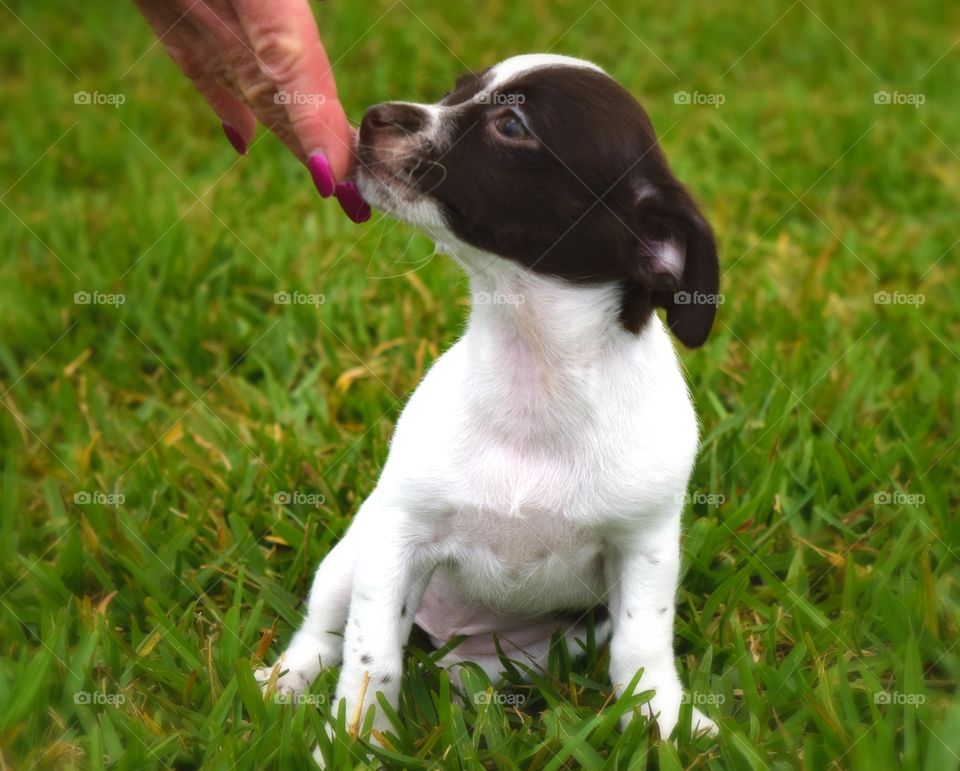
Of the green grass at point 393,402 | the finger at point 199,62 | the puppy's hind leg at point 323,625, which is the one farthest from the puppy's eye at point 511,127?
the puppy's hind leg at point 323,625

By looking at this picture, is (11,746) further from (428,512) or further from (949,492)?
(949,492)

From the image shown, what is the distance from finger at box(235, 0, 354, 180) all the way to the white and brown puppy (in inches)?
4.6

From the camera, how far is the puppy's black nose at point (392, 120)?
309 cm

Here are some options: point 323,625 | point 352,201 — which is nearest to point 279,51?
point 352,201

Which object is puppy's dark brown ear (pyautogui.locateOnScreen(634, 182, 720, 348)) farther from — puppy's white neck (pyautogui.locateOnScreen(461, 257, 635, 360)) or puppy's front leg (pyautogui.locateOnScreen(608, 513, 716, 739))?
puppy's front leg (pyautogui.locateOnScreen(608, 513, 716, 739))

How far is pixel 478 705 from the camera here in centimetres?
315

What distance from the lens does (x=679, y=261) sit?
9.89 ft

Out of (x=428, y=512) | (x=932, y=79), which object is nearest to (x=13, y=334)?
(x=428, y=512)

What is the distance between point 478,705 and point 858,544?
1462 millimetres

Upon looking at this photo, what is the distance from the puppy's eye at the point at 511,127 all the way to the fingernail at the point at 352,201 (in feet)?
1.34

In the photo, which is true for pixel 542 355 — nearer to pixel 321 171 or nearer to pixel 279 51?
pixel 321 171

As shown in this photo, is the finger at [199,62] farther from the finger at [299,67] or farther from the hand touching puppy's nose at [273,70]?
the finger at [299,67]

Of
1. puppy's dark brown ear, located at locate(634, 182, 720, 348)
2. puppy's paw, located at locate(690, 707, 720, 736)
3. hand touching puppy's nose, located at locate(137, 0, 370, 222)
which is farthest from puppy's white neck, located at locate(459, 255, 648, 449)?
puppy's paw, located at locate(690, 707, 720, 736)

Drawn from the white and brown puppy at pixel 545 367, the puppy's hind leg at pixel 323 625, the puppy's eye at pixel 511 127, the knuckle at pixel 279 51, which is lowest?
the puppy's hind leg at pixel 323 625
